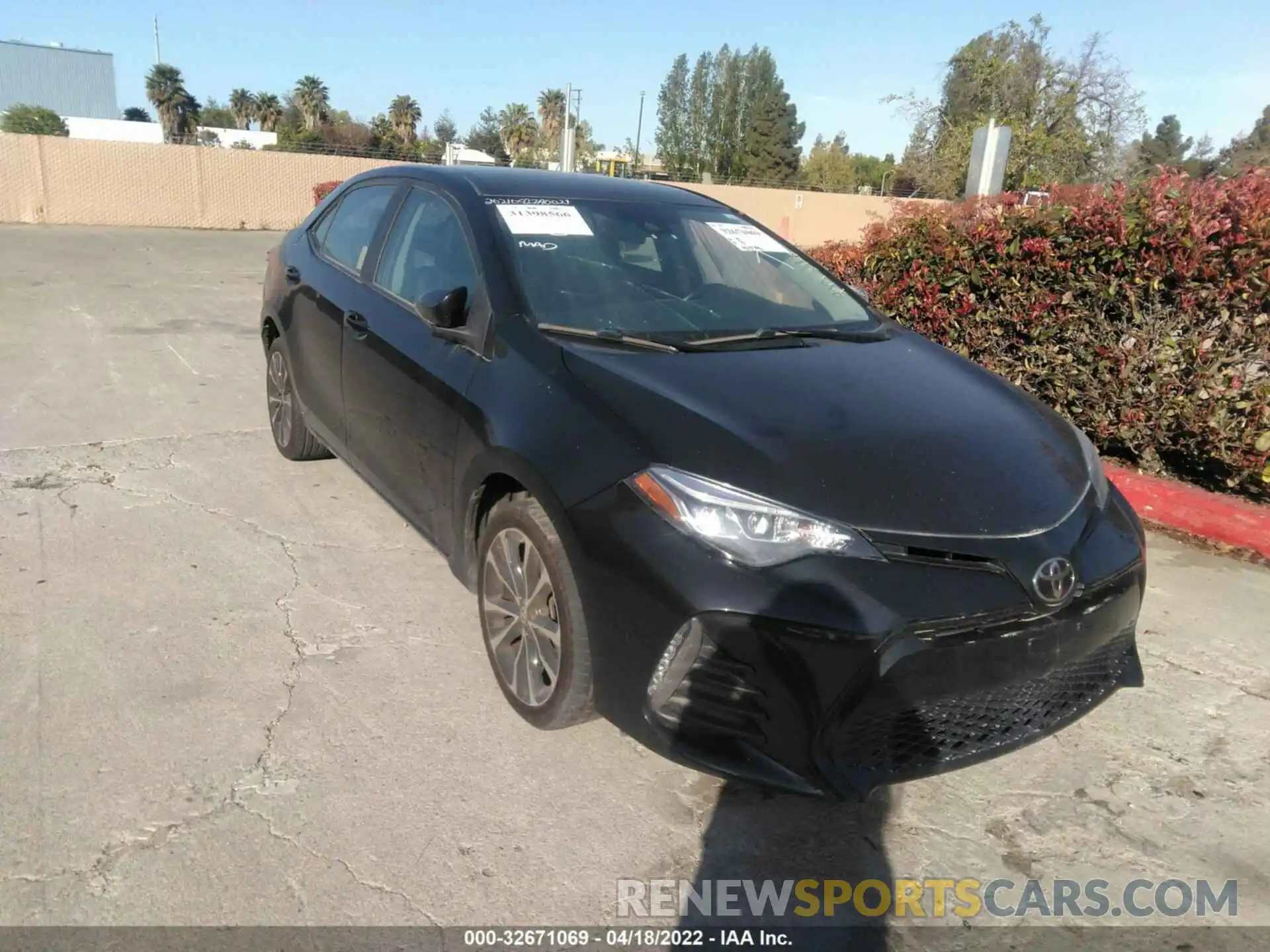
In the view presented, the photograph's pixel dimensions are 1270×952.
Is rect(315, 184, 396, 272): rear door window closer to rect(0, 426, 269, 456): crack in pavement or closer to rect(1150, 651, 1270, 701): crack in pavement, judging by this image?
rect(0, 426, 269, 456): crack in pavement

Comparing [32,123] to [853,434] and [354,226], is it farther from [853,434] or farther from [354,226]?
[853,434]

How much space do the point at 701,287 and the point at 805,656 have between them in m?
1.86

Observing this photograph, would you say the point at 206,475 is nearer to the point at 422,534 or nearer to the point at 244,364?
the point at 422,534

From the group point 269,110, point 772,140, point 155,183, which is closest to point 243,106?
point 269,110

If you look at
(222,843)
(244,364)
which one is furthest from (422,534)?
(244,364)

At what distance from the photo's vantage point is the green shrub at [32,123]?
43.2 meters

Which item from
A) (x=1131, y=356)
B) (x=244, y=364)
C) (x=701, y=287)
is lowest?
(x=244, y=364)

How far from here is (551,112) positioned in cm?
7788

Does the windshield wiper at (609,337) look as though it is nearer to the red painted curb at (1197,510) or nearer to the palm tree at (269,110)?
the red painted curb at (1197,510)

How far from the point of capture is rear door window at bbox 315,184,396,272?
14.0 feet

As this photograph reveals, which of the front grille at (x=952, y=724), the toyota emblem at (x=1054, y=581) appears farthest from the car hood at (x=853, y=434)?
the front grille at (x=952, y=724)

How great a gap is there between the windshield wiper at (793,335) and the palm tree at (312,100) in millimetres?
72580

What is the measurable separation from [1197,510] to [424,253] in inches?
155

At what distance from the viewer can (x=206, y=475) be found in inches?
203
